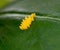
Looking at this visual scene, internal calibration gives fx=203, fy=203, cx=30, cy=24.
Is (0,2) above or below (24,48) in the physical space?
above

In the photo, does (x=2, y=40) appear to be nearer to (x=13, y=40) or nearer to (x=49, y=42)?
(x=13, y=40)

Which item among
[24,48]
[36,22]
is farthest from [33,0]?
[24,48]

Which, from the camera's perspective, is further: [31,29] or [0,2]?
[0,2]

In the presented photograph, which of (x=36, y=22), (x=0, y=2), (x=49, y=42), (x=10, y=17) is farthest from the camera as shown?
(x=0, y=2)

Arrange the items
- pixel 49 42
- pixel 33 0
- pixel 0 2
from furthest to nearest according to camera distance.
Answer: pixel 0 2
pixel 33 0
pixel 49 42

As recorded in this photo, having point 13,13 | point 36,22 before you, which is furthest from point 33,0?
point 36,22

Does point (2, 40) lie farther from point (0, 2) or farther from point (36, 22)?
point (0, 2)
